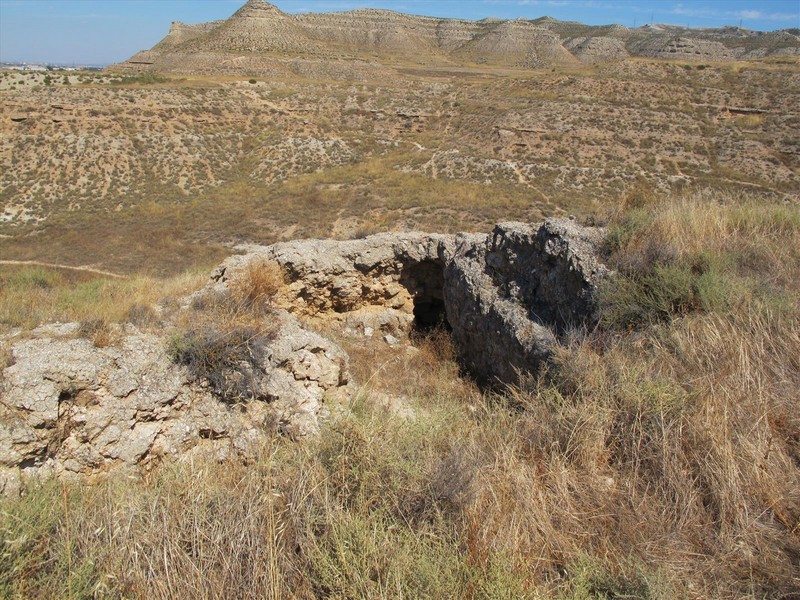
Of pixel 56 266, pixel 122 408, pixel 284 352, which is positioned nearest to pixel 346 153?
pixel 56 266

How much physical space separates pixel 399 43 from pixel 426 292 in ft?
326

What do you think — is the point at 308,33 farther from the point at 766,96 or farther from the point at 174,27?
the point at 766,96

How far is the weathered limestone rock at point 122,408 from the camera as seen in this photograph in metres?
4.20

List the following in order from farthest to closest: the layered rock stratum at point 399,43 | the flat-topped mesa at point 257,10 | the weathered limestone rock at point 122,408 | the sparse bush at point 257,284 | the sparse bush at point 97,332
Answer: the flat-topped mesa at point 257,10
the layered rock stratum at point 399,43
the sparse bush at point 257,284
the sparse bush at point 97,332
the weathered limestone rock at point 122,408

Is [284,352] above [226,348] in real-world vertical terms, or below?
below

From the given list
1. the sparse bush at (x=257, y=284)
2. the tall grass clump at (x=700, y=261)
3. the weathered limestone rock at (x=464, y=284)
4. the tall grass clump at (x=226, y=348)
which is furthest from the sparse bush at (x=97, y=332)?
the tall grass clump at (x=700, y=261)

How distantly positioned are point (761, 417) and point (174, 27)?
379 feet

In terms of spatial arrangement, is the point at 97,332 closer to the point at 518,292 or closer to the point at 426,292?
the point at 518,292

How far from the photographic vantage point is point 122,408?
4645mm

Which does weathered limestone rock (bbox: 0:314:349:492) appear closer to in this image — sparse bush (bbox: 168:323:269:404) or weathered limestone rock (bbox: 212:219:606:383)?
sparse bush (bbox: 168:323:269:404)

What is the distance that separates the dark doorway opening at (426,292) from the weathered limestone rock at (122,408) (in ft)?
15.4

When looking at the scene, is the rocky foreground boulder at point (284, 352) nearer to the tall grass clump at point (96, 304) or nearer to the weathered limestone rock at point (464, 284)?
the weathered limestone rock at point (464, 284)

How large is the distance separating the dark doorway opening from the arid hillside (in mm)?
9553

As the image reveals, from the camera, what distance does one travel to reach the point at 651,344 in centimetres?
437
